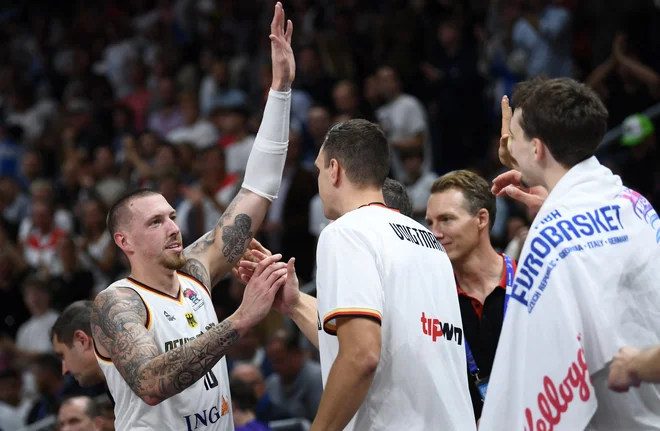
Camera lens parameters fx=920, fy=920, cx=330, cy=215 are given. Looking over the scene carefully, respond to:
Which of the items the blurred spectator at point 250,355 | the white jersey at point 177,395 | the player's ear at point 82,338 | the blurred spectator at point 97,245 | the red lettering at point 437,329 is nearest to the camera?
A: the red lettering at point 437,329

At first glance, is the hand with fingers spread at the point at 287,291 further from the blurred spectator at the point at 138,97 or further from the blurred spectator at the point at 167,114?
the blurred spectator at the point at 138,97

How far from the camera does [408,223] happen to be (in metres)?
4.11

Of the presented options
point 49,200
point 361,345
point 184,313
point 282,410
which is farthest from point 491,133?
point 361,345

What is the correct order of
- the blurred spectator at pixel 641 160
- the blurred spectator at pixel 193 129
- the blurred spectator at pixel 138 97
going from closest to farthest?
the blurred spectator at pixel 641 160 < the blurred spectator at pixel 193 129 < the blurred spectator at pixel 138 97

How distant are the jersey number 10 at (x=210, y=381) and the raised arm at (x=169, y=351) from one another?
327mm

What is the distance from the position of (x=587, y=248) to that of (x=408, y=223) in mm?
946

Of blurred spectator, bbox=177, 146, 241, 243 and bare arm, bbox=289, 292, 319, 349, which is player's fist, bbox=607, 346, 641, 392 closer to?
bare arm, bbox=289, 292, 319, 349

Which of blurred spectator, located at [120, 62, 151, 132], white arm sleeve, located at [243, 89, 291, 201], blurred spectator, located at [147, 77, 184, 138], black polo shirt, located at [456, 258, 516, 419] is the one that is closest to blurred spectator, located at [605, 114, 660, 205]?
black polo shirt, located at [456, 258, 516, 419]

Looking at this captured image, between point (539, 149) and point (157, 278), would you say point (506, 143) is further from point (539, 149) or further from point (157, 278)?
point (157, 278)

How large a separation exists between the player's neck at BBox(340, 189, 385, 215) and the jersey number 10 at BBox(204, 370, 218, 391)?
113 cm

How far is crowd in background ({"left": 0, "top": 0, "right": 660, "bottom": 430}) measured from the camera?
31.7ft

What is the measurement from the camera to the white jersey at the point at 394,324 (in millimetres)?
3814

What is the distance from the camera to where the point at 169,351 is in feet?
13.8

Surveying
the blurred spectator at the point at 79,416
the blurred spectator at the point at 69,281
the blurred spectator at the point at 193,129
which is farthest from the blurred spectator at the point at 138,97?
the blurred spectator at the point at 79,416
